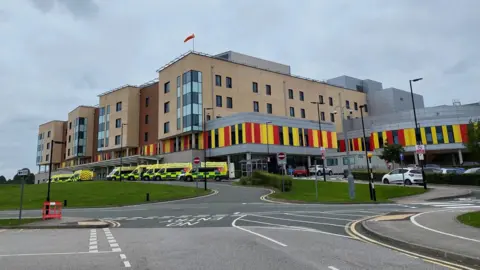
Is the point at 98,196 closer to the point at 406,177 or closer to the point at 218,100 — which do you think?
the point at 406,177

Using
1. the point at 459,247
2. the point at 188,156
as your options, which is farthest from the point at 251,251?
the point at 188,156

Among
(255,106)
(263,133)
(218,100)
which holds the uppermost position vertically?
(218,100)

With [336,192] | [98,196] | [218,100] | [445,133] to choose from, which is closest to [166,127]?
[218,100]

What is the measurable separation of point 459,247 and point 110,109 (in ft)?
292

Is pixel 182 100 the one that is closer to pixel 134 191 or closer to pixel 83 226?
pixel 134 191

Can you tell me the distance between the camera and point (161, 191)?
121 feet

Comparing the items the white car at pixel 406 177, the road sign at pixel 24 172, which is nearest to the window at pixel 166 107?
the white car at pixel 406 177

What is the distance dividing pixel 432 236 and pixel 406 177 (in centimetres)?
2828

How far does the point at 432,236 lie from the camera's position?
10430 millimetres

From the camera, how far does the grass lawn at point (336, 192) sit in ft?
92.6

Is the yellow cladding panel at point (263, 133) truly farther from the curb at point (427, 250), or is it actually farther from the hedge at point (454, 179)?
the curb at point (427, 250)

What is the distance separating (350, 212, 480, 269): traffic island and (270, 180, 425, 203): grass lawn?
13.1 m

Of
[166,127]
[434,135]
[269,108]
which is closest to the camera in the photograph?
[434,135]

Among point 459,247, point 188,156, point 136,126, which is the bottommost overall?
point 459,247
